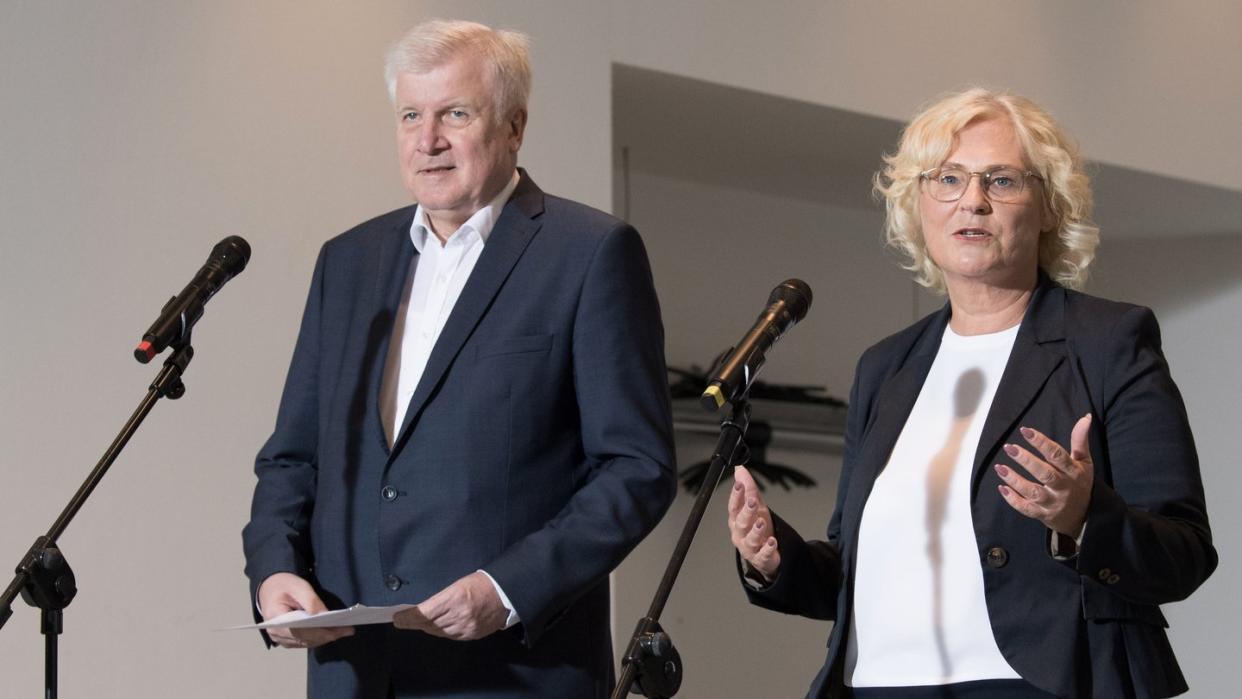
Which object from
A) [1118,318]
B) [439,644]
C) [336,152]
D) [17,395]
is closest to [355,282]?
[439,644]

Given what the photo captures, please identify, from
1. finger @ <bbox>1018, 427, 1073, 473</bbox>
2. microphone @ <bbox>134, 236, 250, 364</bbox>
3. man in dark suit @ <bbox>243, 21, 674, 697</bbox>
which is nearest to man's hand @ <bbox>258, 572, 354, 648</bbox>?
man in dark suit @ <bbox>243, 21, 674, 697</bbox>

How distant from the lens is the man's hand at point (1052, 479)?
1.98m

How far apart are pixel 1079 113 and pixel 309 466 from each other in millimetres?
4459

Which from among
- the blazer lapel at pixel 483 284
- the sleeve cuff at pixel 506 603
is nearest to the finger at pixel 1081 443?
the sleeve cuff at pixel 506 603

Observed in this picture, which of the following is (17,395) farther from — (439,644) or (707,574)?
(707,574)

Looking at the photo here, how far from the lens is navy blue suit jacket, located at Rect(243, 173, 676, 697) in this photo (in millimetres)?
2402

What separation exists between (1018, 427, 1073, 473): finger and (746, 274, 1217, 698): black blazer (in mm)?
83

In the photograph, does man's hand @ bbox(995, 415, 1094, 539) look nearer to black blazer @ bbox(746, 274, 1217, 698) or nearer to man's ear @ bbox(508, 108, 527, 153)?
black blazer @ bbox(746, 274, 1217, 698)

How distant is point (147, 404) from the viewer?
2545 mm

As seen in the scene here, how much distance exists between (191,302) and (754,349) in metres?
0.95

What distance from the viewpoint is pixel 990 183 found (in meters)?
2.53

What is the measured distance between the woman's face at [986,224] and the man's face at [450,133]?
71cm

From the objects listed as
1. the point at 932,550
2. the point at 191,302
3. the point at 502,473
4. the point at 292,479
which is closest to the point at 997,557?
the point at 932,550

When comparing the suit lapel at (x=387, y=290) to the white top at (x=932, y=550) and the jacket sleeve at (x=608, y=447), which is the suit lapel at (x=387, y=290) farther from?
the white top at (x=932, y=550)
